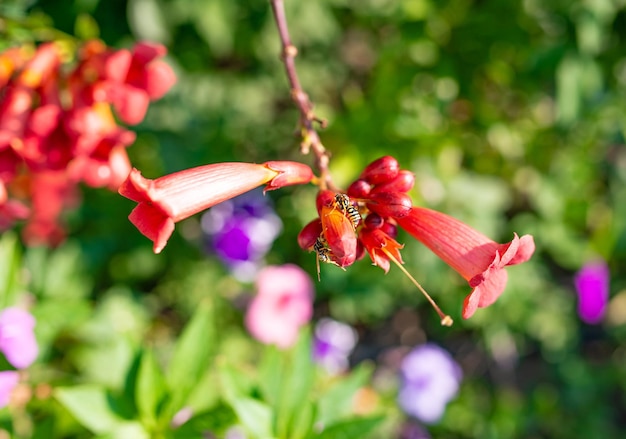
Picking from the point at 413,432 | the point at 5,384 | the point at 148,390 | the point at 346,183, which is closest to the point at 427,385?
the point at 413,432

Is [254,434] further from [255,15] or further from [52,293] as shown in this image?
[255,15]

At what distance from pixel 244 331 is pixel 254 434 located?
257 centimetres

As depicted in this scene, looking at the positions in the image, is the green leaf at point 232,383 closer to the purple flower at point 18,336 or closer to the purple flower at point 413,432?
the purple flower at point 18,336

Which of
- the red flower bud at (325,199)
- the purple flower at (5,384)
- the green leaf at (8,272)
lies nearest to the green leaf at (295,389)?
the red flower bud at (325,199)

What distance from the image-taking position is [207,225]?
4277 mm

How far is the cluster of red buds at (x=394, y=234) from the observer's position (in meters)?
1.52

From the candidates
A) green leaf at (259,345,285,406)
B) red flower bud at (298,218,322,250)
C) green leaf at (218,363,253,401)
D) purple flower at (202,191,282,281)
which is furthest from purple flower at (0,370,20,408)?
purple flower at (202,191,282,281)

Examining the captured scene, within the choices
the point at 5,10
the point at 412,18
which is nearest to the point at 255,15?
the point at 412,18

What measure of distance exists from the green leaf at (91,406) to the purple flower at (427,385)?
2.54 metres

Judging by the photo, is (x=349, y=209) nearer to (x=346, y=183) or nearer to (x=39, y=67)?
(x=39, y=67)

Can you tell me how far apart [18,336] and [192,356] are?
751 mm

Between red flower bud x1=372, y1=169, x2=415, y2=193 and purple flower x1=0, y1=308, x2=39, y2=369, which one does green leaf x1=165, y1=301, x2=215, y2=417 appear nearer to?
purple flower x1=0, y1=308, x2=39, y2=369

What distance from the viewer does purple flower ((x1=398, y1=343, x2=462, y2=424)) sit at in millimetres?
4207

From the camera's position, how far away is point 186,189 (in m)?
1.48
